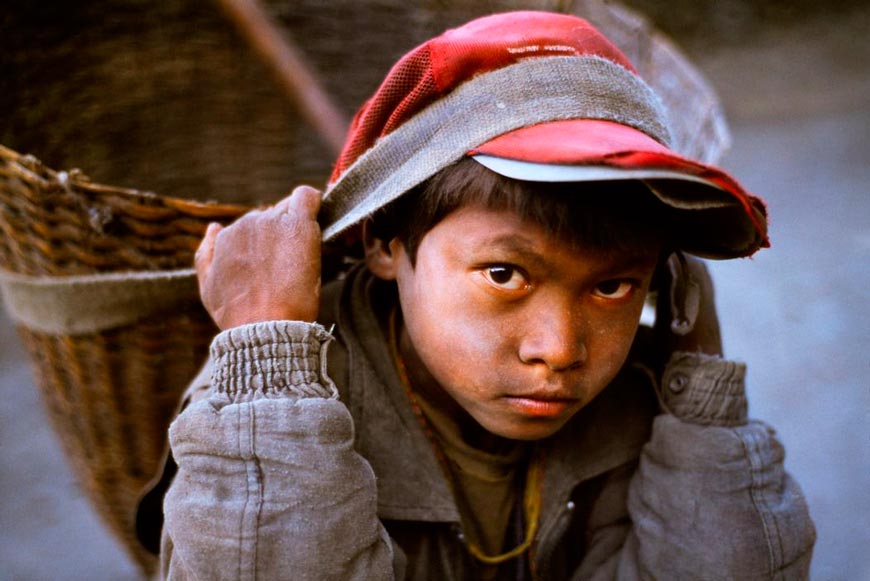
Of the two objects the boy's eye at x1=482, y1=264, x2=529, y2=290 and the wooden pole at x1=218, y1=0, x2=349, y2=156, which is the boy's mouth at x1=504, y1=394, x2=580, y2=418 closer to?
the boy's eye at x1=482, y1=264, x2=529, y2=290

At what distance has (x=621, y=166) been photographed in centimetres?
62

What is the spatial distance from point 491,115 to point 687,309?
30 cm

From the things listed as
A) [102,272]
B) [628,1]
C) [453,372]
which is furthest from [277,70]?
[628,1]

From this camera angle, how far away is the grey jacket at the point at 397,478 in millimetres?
706

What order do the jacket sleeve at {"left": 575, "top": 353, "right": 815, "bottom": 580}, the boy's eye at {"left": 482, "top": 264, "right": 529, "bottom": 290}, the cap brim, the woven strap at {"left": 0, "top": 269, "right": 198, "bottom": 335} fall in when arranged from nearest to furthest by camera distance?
the cap brim < the boy's eye at {"left": 482, "top": 264, "right": 529, "bottom": 290} < the jacket sleeve at {"left": 575, "top": 353, "right": 815, "bottom": 580} < the woven strap at {"left": 0, "top": 269, "right": 198, "bottom": 335}

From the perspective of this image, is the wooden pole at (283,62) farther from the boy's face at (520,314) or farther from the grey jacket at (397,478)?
the boy's face at (520,314)

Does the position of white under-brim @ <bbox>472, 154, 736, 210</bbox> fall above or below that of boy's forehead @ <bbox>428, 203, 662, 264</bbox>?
above

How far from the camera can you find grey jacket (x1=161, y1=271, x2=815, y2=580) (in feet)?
2.32

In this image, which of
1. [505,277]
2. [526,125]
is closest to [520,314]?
[505,277]

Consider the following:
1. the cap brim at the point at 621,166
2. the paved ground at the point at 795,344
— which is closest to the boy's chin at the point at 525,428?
the cap brim at the point at 621,166

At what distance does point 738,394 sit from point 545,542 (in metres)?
0.26

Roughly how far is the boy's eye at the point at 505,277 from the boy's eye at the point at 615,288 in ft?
0.25

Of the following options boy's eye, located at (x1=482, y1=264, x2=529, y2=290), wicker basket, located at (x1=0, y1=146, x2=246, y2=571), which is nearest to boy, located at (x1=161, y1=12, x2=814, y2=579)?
Answer: boy's eye, located at (x1=482, y1=264, x2=529, y2=290)

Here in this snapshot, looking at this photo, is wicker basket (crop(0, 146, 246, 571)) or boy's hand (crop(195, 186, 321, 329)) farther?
wicker basket (crop(0, 146, 246, 571))
